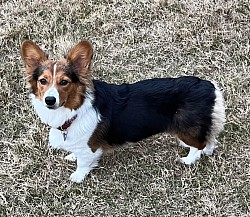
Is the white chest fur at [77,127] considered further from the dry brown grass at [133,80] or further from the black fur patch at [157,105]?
the dry brown grass at [133,80]

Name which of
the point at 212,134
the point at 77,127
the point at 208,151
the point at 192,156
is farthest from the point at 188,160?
the point at 77,127

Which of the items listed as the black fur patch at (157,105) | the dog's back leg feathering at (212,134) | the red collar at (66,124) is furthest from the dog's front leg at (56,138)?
the dog's back leg feathering at (212,134)

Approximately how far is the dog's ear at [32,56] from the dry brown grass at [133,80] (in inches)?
39.7

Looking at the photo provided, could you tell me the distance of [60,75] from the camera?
302 cm

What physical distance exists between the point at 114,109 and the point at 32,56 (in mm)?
741

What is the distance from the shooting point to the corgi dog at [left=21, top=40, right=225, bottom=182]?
3.12 meters

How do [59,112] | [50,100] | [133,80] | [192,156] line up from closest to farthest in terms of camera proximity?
[50,100]
[59,112]
[192,156]
[133,80]

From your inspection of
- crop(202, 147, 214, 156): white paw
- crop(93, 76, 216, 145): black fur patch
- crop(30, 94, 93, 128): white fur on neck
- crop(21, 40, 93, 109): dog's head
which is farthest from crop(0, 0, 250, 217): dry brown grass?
crop(21, 40, 93, 109): dog's head

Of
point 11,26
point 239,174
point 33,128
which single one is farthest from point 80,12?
point 239,174

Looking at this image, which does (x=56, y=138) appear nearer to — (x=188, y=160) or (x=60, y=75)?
(x=60, y=75)

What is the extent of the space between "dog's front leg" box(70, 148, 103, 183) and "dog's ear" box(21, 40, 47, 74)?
0.80m

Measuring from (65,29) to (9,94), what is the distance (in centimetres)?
116

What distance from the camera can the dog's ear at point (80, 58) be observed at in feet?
10.1

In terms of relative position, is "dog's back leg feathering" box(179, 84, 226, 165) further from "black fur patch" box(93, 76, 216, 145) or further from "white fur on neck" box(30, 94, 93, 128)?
"white fur on neck" box(30, 94, 93, 128)
